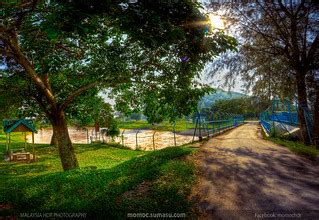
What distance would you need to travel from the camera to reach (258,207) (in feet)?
17.3

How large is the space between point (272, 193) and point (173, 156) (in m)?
4.59

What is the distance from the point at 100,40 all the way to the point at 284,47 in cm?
1061

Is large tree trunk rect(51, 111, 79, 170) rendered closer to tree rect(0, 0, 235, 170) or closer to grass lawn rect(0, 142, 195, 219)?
tree rect(0, 0, 235, 170)

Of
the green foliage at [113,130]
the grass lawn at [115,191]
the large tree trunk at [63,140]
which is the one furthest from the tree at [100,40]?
the green foliage at [113,130]

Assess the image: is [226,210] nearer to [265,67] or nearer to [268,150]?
A: [268,150]

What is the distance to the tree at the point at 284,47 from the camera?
13523 millimetres

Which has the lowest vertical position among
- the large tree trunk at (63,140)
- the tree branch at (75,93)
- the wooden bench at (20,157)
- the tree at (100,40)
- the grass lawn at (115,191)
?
the wooden bench at (20,157)

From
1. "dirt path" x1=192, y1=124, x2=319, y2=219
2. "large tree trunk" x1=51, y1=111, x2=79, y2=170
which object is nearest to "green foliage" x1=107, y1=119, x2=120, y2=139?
"large tree trunk" x1=51, y1=111, x2=79, y2=170

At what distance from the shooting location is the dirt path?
523cm

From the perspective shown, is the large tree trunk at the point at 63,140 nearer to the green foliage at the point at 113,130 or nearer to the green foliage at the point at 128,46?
the green foliage at the point at 128,46

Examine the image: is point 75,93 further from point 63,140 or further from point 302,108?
point 302,108

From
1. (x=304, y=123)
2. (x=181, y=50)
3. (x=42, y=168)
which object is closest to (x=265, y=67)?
(x=304, y=123)

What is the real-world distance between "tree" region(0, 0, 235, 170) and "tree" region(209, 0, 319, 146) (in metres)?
6.81

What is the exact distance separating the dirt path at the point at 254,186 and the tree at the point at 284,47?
583cm
